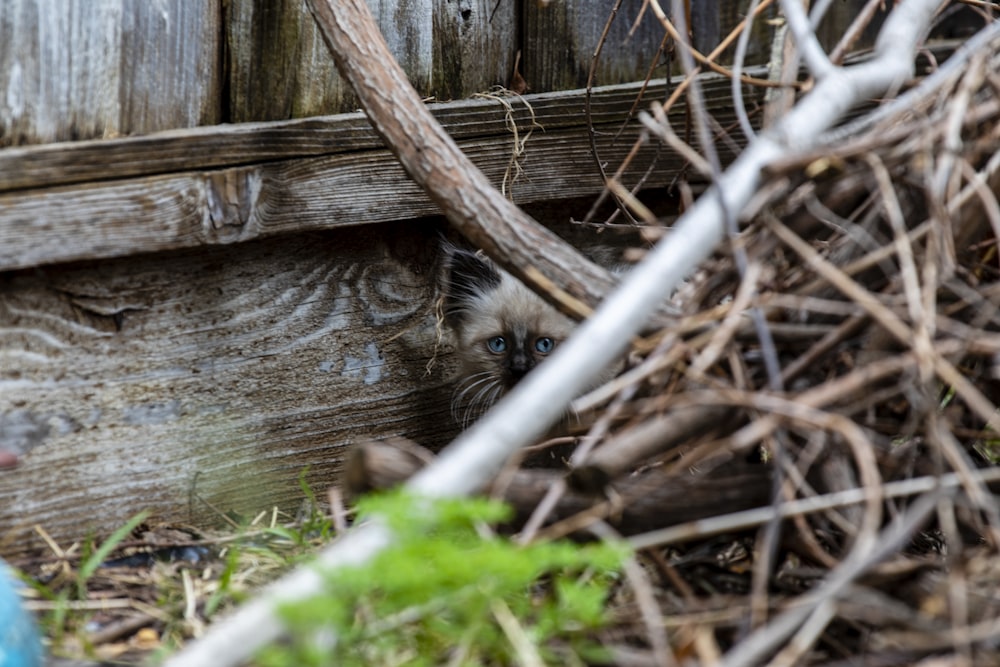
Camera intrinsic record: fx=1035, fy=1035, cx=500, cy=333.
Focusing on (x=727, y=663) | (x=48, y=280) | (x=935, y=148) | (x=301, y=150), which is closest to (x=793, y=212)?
(x=935, y=148)

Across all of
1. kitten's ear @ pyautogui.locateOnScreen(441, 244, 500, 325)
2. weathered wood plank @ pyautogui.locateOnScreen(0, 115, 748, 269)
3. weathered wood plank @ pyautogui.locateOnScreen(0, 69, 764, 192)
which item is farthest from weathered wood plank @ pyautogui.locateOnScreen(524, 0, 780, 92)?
kitten's ear @ pyautogui.locateOnScreen(441, 244, 500, 325)

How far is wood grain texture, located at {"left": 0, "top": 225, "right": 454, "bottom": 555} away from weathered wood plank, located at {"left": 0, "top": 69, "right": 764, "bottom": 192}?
0.82 feet

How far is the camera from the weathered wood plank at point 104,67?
251 cm

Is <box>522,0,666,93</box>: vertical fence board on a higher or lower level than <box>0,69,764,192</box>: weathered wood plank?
higher

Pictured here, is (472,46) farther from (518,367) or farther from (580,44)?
(518,367)

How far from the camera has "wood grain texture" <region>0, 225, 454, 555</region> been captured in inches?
103

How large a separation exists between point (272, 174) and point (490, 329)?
50.9 inches

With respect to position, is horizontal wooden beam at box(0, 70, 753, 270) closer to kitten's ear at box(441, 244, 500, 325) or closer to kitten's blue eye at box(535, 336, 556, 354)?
kitten's ear at box(441, 244, 500, 325)

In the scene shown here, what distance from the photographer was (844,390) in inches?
68.0

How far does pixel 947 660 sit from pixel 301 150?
211cm

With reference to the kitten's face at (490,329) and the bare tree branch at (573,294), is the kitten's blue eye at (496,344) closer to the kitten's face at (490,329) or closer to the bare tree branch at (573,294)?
the kitten's face at (490,329)

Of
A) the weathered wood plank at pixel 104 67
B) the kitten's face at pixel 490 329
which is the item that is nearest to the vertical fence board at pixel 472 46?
the kitten's face at pixel 490 329

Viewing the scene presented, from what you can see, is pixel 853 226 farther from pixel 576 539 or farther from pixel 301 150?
pixel 301 150

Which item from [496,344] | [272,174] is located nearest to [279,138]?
[272,174]
